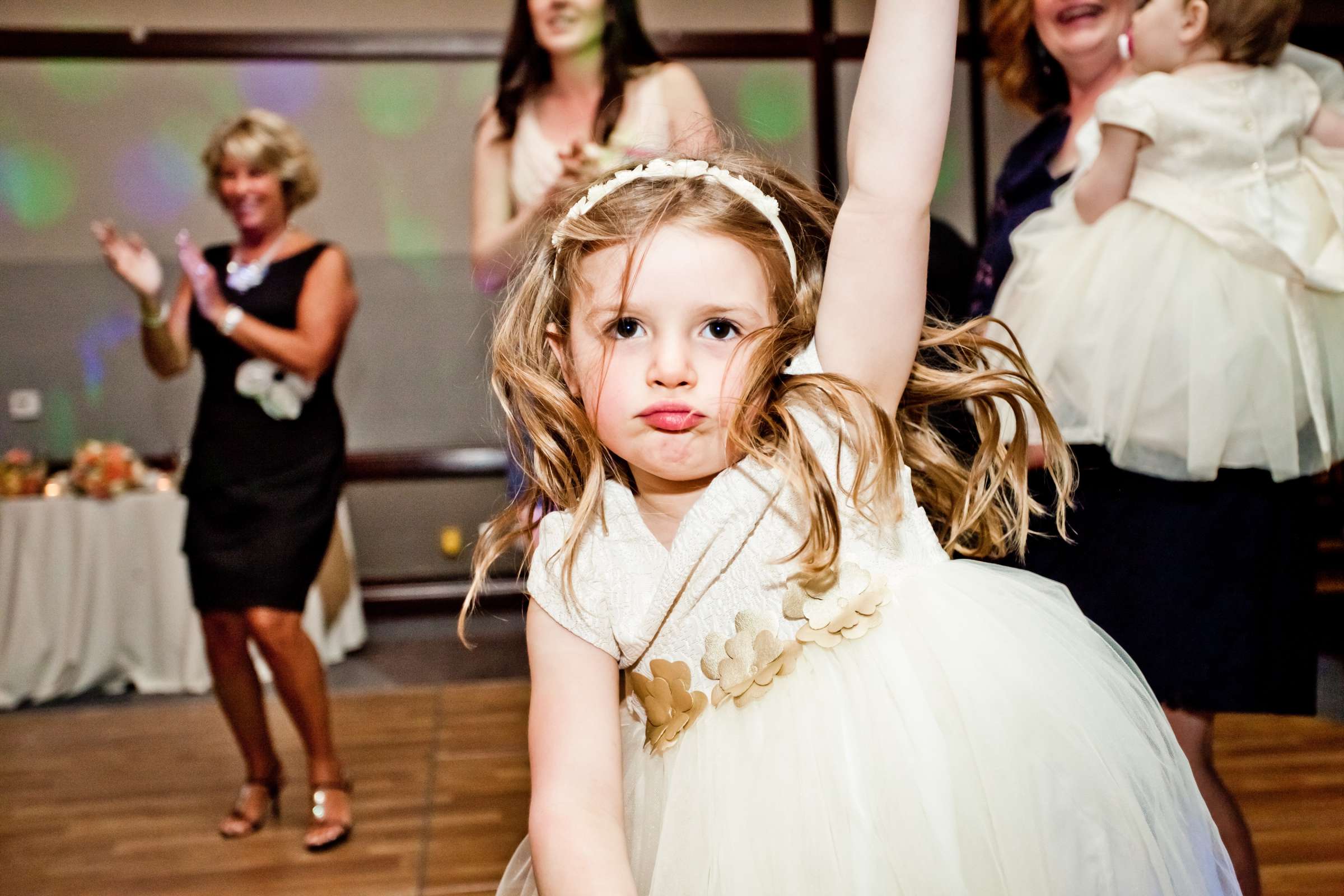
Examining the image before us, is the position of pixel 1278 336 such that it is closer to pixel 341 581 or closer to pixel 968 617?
pixel 968 617

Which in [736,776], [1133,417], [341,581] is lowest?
[341,581]

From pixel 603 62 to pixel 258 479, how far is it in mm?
1342

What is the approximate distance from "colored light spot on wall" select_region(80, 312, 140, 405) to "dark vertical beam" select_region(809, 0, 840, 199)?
10.8 feet

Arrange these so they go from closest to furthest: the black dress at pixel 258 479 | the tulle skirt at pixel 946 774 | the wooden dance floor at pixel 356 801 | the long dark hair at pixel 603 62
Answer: the tulle skirt at pixel 946 774 < the long dark hair at pixel 603 62 < the wooden dance floor at pixel 356 801 < the black dress at pixel 258 479

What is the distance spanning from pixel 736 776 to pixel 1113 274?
104 cm

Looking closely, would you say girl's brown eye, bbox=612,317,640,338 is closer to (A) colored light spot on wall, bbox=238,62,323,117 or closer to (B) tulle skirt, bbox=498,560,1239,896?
(B) tulle skirt, bbox=498,560,1239,896

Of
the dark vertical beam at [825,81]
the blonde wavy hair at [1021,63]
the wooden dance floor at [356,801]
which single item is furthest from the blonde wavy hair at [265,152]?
the dark vertical beam at [825,81]

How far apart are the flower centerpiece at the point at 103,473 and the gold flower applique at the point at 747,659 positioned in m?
3.83

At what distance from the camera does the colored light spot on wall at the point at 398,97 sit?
552cm

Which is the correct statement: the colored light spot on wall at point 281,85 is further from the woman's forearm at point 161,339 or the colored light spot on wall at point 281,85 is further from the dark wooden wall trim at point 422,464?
the woman's forearm at point 161,339

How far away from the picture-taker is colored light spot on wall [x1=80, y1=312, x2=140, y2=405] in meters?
5.38

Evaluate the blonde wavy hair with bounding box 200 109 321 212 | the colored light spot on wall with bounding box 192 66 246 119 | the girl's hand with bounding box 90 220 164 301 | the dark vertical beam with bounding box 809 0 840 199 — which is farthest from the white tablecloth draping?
the dark vertical beam with bounding box 809 0 840 199

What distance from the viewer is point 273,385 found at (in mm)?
2988

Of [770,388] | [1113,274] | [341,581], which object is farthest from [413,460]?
[770,388]
